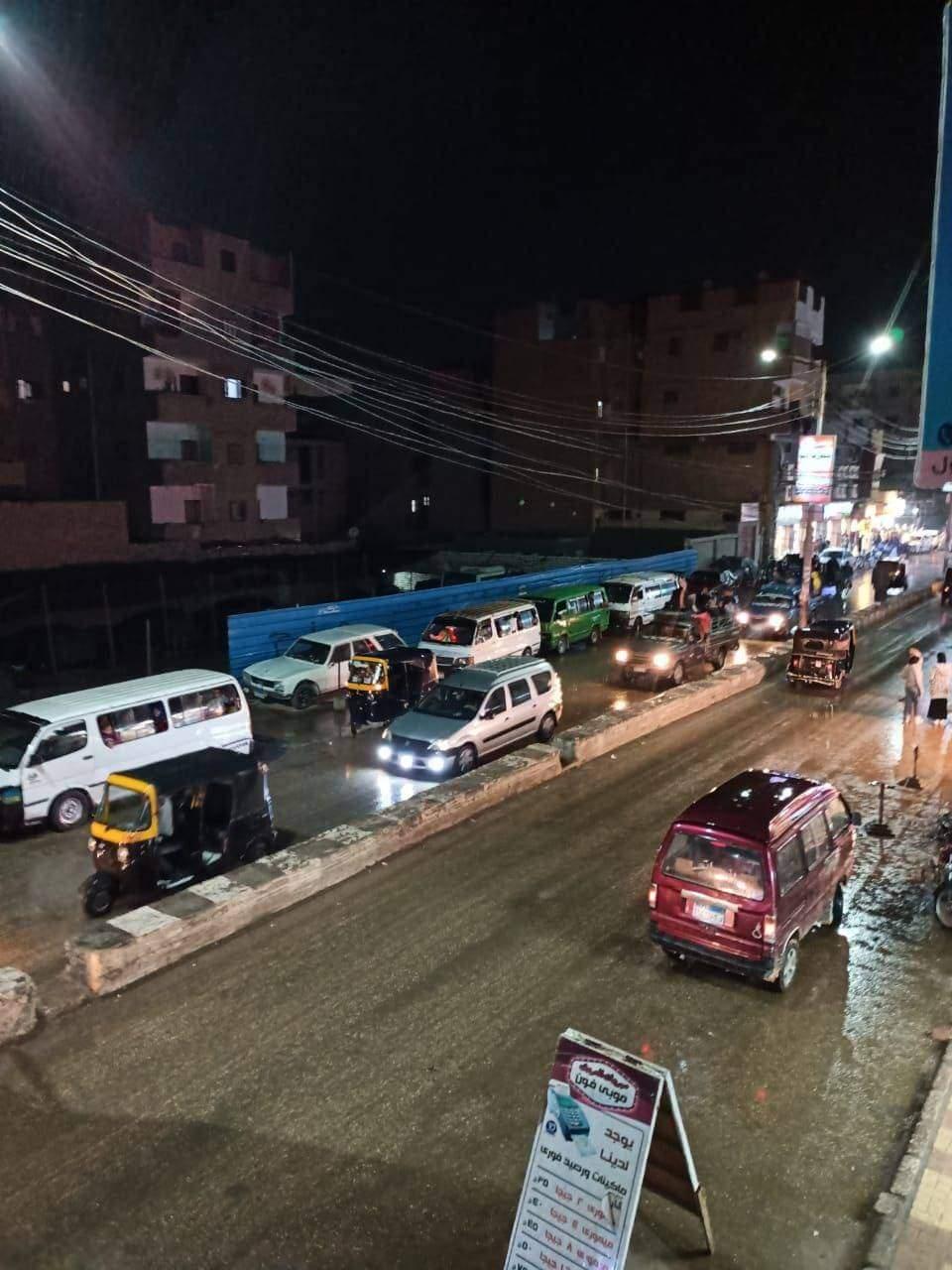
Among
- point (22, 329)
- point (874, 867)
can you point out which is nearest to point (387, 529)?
point (22, 329)

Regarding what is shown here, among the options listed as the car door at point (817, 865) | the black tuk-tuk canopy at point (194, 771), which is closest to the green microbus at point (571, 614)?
the black tuk-tuk canopy at point (194, 771)

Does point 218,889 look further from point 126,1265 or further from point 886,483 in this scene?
point 886,483

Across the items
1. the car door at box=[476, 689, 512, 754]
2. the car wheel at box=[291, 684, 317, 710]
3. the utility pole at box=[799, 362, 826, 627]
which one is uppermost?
the utility pole at box=[799, 362, 826, 627]

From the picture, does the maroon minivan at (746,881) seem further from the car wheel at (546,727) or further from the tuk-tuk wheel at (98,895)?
the car wheel at (546,727)

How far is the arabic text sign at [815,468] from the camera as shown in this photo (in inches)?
924

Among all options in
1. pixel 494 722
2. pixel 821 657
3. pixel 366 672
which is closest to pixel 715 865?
pixel 494 722

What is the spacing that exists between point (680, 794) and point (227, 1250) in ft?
31.8

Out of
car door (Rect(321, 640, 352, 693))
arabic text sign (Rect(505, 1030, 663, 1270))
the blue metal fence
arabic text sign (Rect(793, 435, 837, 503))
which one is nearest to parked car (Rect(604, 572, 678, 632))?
the blue metal fence

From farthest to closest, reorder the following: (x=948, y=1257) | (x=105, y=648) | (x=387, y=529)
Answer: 1. (x=387, y=529)
2. (x=105, y=648)
3. (x=948, y=1257)

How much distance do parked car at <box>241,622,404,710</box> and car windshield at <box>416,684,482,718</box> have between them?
4888 millimetres

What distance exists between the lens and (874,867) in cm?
1069

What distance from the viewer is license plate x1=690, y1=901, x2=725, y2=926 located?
304 inches

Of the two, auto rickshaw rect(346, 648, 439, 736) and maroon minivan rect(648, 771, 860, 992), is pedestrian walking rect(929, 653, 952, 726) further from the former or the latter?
auto rickshaw rect(346, 648, 439, 736)

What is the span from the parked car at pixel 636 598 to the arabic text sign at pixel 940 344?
24204 millimetres
